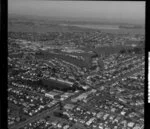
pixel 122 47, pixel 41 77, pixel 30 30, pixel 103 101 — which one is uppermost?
pixel 30 30

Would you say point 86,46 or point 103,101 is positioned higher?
point 86,46

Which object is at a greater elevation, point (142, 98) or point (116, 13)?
point (116, 13)

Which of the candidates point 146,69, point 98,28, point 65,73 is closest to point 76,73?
point 65,73

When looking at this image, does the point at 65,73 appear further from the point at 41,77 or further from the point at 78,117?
the point at 78,117

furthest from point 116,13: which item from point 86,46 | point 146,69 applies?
point 146,69

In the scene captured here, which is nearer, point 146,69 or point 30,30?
point 146,69

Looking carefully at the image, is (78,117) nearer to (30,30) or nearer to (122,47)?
(122,47)
